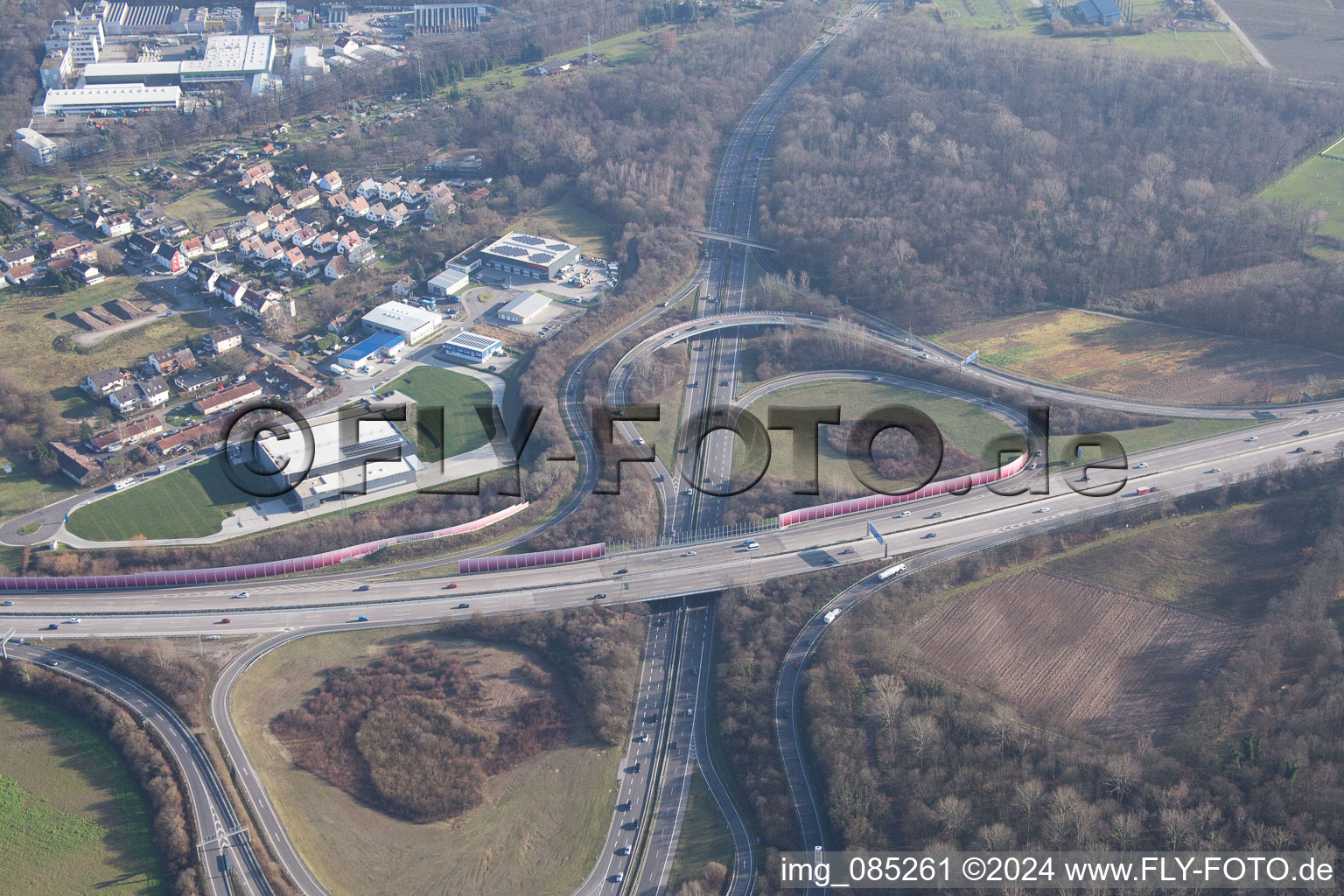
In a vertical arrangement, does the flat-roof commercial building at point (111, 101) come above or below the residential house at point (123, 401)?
above

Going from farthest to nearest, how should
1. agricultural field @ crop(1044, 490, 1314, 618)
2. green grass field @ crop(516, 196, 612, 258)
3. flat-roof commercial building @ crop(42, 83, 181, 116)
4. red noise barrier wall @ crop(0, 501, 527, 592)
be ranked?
flat-roof commercial building @ crop(42, 83, 181, 116) < green grass field @ crop(516, 196, 612, 258) < red noise barrier wall @ crop(0, 501, 527, 592) < agricultural field @ crop(1044, 490, 1314, 618)

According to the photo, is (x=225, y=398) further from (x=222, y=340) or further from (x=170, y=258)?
(x=170, y=258)

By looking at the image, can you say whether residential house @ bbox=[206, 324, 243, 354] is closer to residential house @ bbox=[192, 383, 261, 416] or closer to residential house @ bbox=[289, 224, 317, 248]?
residential house @ bbox=[192, 383, 261, 416]

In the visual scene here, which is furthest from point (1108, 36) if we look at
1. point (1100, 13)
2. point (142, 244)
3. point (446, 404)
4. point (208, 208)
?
point (142, 244)

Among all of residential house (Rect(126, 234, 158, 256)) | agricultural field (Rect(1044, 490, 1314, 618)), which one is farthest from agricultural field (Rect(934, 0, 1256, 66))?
residential house (Rect(126, 234, 158, 256))

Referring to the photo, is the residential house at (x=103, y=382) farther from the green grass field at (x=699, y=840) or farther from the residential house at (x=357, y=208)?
the green grass field at (x=699, y=840)

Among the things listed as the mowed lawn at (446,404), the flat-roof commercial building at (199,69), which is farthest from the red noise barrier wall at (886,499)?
the flat-roof commercial building at (199,69)

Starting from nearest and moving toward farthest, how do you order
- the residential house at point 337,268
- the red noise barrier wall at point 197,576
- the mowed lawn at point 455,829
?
1. the mowed lawn at point 455,829
2. the red noise barrier wall at point 197,576
3. the residential house at point 337,268
